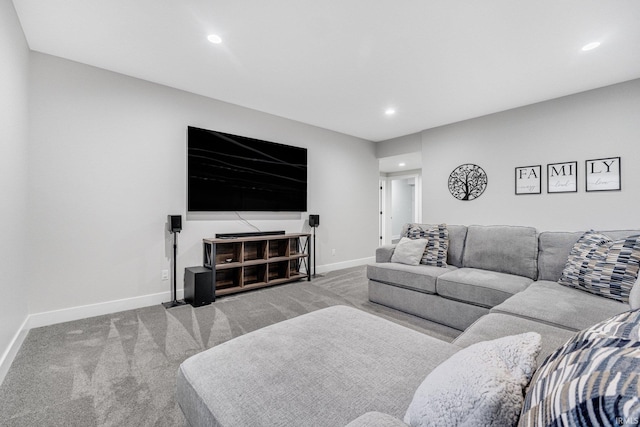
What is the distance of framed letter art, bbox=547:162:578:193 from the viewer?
11.5ft

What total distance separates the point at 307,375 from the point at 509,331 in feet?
3.82

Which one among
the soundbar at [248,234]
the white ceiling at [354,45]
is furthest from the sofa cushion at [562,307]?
the soundbar at [248,234]

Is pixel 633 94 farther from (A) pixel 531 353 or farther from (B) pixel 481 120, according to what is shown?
(A) pixel 531 353

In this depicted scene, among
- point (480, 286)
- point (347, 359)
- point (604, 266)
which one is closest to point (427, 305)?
point (480, 286)

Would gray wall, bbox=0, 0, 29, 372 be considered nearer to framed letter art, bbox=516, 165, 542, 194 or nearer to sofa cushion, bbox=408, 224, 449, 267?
sofa cushion, bbox=408, 224, 449, 267

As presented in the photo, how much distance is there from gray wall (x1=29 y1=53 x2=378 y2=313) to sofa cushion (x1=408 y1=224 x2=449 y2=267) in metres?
2.41

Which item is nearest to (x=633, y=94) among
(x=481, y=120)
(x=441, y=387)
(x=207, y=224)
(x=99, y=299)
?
(x=481, y=120)

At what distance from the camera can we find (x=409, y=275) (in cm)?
293

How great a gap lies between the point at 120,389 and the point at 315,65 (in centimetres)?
310

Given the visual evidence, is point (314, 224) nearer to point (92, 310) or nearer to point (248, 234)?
point (248, 234)

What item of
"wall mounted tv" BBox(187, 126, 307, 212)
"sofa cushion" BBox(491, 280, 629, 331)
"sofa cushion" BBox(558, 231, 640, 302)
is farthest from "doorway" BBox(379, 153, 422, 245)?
"sofa cushion" BBox(491, 280, 629, 331)

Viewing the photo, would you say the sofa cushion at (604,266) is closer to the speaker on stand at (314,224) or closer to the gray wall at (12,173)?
the speaker on stand at (314,224)

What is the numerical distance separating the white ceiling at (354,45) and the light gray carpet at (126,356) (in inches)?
102

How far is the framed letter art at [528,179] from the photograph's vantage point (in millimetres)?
3779
